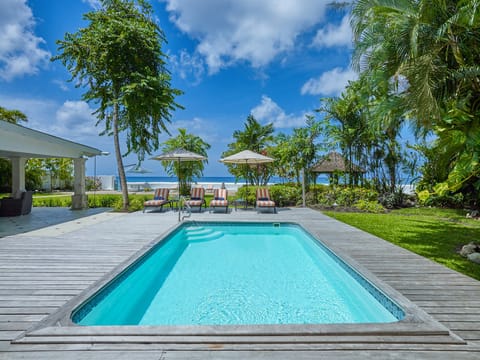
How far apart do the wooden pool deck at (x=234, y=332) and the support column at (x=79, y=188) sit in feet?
27.9

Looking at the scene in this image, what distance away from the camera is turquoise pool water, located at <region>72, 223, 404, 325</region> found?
344 centimetres

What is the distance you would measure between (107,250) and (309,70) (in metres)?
22.5

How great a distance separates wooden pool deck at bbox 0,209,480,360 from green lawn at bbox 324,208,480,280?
736 mm

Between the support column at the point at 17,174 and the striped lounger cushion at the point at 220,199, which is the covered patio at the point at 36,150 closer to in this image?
the support column at the point at 17,174

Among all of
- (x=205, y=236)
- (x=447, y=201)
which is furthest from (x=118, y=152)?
(x=447, y=201)

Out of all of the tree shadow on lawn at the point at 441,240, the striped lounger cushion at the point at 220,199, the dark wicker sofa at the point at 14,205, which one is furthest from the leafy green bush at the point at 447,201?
the dark wicker sofa at the point at 14,205

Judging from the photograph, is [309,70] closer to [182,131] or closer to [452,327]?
[182,131]

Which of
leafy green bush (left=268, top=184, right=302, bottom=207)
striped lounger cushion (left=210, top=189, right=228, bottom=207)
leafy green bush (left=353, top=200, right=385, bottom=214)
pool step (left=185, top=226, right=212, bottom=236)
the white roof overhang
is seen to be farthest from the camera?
leafy green bush (left=268, top=184, right=302, bottom=207)

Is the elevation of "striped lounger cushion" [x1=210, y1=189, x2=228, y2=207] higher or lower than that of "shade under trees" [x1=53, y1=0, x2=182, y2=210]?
lower

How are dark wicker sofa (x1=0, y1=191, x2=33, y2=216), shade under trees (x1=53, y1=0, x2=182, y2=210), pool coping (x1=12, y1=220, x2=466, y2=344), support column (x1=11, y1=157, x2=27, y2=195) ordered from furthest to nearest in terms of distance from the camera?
support column (x1=11, y1=157, x2=27, y2=195)
shade under trees (x1=53, y1=0, x2=182, y2=210)
dark wicker sofa (x1=0, y1=191, x2=33, y2=216)
pool coping (x1=12, y1=220, x2=466, y2=344)

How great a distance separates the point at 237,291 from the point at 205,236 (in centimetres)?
391

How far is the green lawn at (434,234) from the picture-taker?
199 inches

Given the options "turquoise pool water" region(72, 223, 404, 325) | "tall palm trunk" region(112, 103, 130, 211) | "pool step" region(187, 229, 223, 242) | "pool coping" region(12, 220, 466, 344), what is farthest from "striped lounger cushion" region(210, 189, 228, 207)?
"pool coping" region(12, 220, 466, 344)

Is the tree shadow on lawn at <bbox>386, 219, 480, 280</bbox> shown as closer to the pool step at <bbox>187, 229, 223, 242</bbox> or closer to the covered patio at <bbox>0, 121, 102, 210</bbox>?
the pool step at <bbox>187, 229, 223, 242</bbox>
